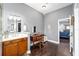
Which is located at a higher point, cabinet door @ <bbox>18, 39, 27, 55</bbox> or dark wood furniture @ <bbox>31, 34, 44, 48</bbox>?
dark wood furniture @ <bbox>31, 34, 44, 48</bbox>

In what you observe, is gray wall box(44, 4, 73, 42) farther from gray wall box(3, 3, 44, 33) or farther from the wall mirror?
the wall mirror

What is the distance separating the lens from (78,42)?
1998 mm

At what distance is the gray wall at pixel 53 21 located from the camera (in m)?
2.85

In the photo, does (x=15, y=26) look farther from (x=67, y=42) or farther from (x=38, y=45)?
(x=67, y=42)

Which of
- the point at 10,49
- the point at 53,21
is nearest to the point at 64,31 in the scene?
the point at 53,21

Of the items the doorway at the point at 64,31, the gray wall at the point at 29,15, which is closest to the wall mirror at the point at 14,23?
the gray wall at the point at 29,15

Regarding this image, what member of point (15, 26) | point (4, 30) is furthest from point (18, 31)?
point (4, 30)

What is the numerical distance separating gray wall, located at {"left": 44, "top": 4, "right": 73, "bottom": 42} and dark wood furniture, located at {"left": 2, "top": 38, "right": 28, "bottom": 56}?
31.0 inches

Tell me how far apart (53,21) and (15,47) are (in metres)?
1.35

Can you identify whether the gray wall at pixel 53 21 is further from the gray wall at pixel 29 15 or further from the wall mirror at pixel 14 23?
the wall mirror at pixel 14 23

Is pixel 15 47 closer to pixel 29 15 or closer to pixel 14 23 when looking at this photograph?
pixel 14 23

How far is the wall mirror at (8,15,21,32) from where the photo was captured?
2.60 m

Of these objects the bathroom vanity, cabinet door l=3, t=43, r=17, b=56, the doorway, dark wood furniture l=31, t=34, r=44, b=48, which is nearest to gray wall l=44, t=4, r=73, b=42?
the doorway

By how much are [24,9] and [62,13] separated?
3.72 ft
